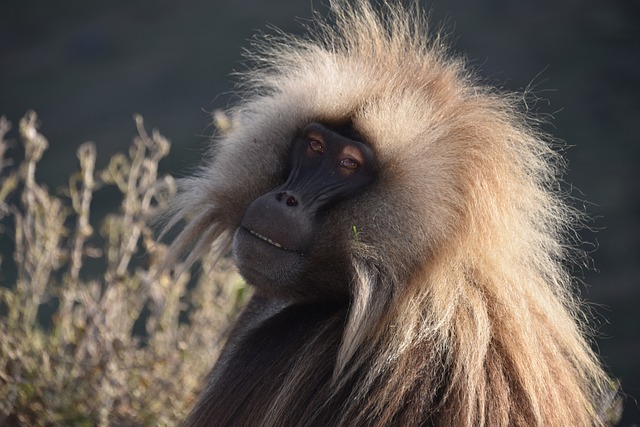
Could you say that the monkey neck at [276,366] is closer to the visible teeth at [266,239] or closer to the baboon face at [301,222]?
the baboon face at [301,222]

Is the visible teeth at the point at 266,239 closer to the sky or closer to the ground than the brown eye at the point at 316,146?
closer to the ground

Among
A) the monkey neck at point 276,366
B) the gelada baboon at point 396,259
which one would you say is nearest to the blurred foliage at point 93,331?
the monkey neck at point 276,366

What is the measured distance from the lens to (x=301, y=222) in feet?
9.64

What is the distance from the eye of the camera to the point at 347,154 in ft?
10.0

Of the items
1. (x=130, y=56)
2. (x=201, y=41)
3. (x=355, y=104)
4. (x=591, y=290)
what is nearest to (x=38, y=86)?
(x=130, y=56)

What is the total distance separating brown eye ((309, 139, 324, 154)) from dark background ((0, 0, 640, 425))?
440 cm

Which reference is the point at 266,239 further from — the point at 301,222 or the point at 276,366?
the point at 276,366

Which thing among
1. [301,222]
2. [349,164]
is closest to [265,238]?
[301,222]

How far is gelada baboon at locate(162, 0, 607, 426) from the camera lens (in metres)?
2.76

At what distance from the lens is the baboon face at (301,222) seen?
2.95 m

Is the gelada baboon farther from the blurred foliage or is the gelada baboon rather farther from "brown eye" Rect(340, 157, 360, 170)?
the blurred foliage

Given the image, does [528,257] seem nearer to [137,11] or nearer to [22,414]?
[22,414]

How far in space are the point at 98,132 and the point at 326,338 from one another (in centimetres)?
739

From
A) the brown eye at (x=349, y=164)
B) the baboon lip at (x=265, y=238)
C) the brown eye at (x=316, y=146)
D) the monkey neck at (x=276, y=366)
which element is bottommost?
the monkey neck at (x=276, y=366)
